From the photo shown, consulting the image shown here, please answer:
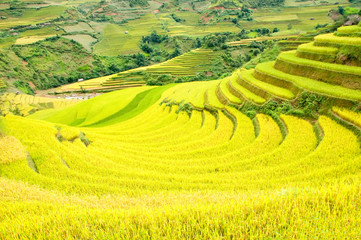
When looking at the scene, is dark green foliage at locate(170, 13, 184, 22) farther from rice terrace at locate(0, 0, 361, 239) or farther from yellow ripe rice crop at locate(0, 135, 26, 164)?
yellow ripe rice crop at locate(0, 135, 26, 164)

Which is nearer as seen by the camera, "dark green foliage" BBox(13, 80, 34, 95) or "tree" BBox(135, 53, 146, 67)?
"dark green foliage" BBox(13, 80, 34, 95)

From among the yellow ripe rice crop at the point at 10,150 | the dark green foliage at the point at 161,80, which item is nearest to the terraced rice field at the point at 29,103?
the dark green foliage at the point at 161,80

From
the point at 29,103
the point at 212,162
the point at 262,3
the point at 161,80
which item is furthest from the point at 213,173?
the point at 262,3

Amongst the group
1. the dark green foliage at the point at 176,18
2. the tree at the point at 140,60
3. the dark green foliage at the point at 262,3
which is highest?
the dark green foliage at the point at 262,3

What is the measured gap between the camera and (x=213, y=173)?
6938 mm

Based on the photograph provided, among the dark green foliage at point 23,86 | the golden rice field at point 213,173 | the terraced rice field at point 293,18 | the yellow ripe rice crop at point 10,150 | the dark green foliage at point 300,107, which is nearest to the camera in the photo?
the golden rice field at point 213,173

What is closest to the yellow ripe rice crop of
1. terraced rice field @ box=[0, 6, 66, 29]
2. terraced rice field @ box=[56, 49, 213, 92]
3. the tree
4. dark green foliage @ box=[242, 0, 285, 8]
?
terraced rice field @ box=[56, 49, 213, 92]

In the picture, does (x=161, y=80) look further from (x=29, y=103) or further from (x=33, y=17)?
(x=33, y=17)

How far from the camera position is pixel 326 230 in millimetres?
2229

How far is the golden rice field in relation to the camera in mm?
2615

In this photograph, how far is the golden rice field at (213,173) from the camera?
2.62m

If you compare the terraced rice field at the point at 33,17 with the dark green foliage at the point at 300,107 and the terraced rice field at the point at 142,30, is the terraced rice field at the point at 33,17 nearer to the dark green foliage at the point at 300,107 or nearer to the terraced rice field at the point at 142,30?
the terraced rice field at the point at 142,30

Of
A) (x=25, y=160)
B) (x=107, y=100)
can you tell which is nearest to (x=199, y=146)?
(x=25, y=160)

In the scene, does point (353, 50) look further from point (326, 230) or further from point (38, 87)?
point (38, 87)
